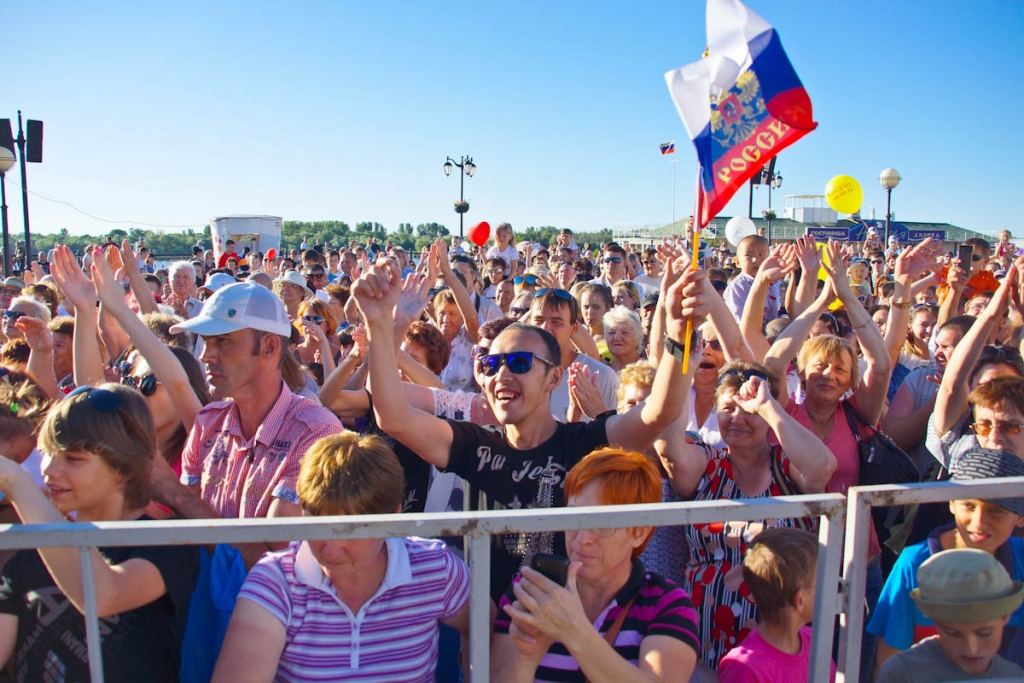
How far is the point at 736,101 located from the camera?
2.28m

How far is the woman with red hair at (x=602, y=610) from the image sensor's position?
1775 mm

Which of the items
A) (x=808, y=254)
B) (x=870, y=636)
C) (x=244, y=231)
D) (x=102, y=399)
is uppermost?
(x=244, y=231)

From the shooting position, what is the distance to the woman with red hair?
178cm

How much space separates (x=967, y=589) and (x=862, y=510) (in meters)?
0.41

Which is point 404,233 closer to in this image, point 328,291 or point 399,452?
point 328,291

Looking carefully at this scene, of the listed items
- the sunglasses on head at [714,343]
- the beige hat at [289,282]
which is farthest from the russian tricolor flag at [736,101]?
the beige hat at [289,282]

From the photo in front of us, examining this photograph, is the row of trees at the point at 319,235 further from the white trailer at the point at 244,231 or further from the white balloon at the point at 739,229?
the white balloon at the point at 739,229

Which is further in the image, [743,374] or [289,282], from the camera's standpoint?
[289,282]

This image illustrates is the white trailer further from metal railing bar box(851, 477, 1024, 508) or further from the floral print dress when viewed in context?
metal railing bar box(851, 477, 1024, 508)

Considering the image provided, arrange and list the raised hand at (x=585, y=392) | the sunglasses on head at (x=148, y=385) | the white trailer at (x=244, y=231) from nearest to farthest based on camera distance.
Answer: the sunglasses on head at (x=148, y=385)
the raised hand at (x=585, y=392)
the white trailer at (x=244, y=231)

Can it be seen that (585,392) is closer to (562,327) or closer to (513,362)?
(513,362)

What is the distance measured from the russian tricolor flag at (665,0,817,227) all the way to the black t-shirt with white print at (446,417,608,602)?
3.16 ft

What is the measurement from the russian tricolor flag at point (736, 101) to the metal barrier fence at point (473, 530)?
3.19ft

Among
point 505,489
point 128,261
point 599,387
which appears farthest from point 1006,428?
point 128,261
